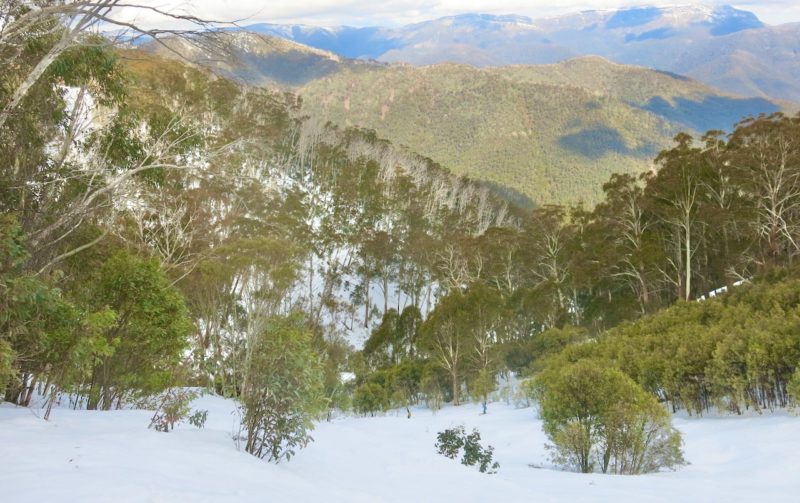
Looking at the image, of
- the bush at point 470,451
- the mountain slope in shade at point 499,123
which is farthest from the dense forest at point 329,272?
the mountain slope in shade at point 499,123

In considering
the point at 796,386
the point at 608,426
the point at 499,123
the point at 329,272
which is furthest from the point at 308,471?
the point at 499,123

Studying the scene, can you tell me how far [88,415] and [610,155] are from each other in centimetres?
14534

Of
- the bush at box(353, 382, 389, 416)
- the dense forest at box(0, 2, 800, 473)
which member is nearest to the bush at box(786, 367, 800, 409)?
the dense forest at box(0, 2, 800, 473)

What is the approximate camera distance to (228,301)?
22.0 metres

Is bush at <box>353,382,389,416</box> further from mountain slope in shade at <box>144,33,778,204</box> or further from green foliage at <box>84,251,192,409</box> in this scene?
mountain slope in shade at <box>144,33,778,204</box>

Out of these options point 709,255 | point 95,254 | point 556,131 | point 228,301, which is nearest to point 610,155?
point 556,131

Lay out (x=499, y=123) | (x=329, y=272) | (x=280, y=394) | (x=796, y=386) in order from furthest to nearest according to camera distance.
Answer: (x=499, y=123)
(x=329, y=272)
(x=796, y=386)
(x=280, y=394)

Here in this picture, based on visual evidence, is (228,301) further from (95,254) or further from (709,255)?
(709,255)

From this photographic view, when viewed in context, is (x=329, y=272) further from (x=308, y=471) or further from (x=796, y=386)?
(x=308, y=471)

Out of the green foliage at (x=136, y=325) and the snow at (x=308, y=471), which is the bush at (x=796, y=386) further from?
the green foliage at (x=136, y=325)

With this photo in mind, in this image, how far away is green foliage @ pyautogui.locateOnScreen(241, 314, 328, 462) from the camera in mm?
5711

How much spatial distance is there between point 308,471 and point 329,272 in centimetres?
3646

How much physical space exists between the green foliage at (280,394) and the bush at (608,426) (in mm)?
5257

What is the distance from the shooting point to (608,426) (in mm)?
9062
